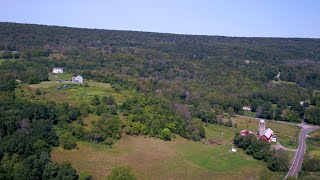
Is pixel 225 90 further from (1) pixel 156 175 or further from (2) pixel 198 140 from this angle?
(1) pixel 156 175

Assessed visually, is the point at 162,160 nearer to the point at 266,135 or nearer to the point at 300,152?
the point at 266,135

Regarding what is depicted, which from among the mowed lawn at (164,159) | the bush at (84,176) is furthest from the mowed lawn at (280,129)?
the bush at (84,176)

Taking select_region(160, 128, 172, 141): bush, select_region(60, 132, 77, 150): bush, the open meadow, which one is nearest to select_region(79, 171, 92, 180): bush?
the open meadow

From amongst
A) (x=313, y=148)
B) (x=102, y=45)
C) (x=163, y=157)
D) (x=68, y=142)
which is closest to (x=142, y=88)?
(x=163, y=157)

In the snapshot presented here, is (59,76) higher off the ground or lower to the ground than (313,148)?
higher

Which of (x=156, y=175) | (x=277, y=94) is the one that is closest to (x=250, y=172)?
(x=156, y=175)

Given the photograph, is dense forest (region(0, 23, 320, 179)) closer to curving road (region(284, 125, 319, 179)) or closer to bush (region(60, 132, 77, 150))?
bush (region(60, 132, 77, 150))
